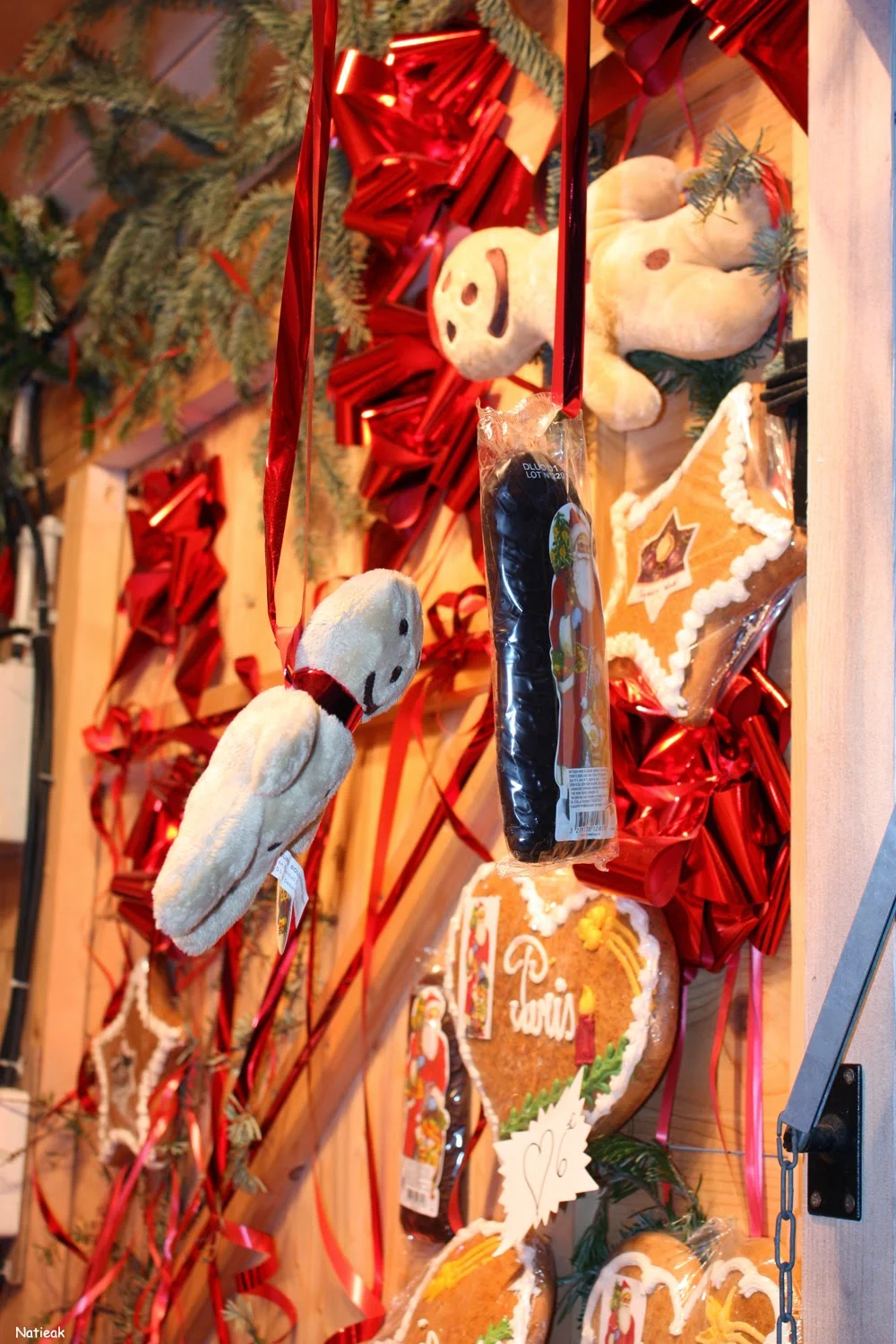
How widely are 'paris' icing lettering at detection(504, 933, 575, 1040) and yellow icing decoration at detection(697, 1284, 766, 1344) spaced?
0.23 m

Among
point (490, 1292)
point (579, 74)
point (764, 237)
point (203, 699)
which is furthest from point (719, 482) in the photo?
point (203, 699)

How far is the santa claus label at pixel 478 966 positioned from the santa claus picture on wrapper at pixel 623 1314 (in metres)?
0.23

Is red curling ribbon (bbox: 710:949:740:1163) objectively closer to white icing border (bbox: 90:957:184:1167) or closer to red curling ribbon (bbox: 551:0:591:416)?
red curling ribbon (bbox: 551:0:591:416)

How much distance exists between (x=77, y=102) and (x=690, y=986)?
139 cm

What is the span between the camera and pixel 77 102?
184 centimetres

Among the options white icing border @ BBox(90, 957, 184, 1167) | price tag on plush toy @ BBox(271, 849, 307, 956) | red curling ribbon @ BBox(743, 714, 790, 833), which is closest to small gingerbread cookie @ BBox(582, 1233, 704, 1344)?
red curling ribbon @ BBox(743, 714, 790, 833)

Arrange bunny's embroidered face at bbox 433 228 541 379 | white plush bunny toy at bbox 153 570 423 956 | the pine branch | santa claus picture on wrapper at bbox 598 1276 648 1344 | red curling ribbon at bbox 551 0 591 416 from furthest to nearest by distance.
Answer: the pine branch < bunny's embroidered face at bbox 433 228 541 379 < santa claus picture on wrapper at bbox 598 1276 648 1344 < red curling ribbon at bbox 551 0 591 416 < white plush bunny toy at bbox 153 570 423 956

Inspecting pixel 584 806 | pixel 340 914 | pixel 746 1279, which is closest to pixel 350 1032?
pixel 340 914

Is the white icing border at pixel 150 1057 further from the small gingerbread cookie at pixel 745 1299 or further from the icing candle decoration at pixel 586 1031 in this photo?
the small gingerbread cookie at pixel 745 1299

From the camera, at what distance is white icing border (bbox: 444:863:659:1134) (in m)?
1.04

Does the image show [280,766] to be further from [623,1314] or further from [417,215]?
[417,215]

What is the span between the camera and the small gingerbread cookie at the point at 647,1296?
0.97 m

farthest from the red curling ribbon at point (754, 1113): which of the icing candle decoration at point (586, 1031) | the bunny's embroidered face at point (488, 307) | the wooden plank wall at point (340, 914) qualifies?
the bunny's embroidered face at point (488, 307)

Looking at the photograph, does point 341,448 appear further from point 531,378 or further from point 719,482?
point 719,482
